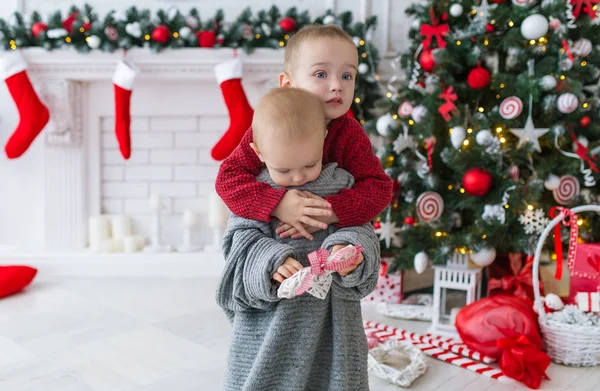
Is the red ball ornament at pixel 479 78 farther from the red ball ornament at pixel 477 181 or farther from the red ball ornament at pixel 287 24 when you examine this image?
the red ball ornament at pixel 287 24

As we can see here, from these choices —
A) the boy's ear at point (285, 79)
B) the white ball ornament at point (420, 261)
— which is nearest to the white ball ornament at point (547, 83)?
the white ball ornament at point (420, 261)

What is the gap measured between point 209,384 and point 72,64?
7.02 feet

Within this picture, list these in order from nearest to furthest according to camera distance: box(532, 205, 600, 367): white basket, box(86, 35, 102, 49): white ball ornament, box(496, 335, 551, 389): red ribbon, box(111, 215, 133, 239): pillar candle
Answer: box(496, 335, 551, 389): red ribbon
box(532, 205, 600, 367): white basket
box(86, 35, 102, 49): white ball ornament
box(111, 215, 133, 239): pillar candle

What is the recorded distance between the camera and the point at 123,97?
115 inches

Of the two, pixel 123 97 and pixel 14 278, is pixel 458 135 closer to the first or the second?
pixel 123 97

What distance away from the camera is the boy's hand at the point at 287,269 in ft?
3.48

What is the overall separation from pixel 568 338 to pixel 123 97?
2491mm

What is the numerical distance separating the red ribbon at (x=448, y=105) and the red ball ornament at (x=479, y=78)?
0.09 metres

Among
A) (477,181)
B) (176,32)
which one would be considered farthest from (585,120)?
(176,32)

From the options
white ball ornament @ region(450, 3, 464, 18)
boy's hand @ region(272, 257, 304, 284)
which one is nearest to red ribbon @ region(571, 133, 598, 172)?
white ball ornament @ region(450, 3, 464, 18)

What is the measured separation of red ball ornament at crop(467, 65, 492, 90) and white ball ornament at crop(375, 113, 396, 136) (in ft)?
1.29

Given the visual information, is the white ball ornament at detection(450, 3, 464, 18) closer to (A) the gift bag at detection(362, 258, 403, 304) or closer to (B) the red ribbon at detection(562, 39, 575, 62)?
(B) the red ribbon at detection(562, 39, 575, 62)

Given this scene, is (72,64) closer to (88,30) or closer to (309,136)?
(88,30)

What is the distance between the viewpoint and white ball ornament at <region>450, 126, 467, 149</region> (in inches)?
86.0
